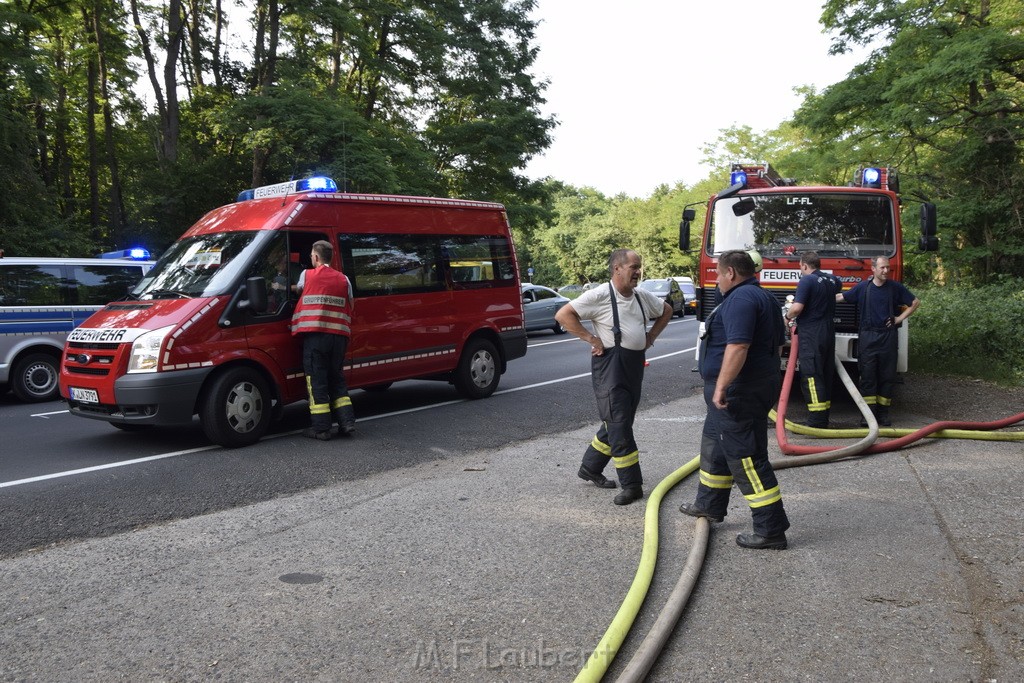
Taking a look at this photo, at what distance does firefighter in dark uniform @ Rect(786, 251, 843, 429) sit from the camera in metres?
7.78

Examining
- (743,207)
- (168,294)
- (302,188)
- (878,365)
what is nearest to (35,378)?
(168,294)

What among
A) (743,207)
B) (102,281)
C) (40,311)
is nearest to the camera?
(743,207)

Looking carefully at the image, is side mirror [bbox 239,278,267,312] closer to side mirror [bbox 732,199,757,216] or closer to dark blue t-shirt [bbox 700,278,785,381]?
dark blue t-shirt [bbox 700,278,785,381]

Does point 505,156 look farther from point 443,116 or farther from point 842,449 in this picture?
point 842,449

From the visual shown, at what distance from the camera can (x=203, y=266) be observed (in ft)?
25.5

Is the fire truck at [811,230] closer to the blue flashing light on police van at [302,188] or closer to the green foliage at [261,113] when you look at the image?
the blue flashing light on police van at [302,188]

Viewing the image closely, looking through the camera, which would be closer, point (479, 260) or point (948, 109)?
point (479, 260)

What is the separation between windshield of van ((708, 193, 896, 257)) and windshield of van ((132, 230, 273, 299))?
543cm

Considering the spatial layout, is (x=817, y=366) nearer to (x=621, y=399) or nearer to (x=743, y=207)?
(x=743, y=207)

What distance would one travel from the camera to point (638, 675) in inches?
118

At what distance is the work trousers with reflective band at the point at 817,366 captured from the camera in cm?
777

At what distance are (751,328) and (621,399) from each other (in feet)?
4.02

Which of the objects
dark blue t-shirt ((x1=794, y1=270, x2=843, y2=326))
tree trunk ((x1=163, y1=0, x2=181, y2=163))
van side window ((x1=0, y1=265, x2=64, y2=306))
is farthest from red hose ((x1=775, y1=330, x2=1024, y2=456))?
tree trunk ((x1=163, y1=0, x2=181, y2=163))

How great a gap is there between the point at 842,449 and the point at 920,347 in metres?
7.81
